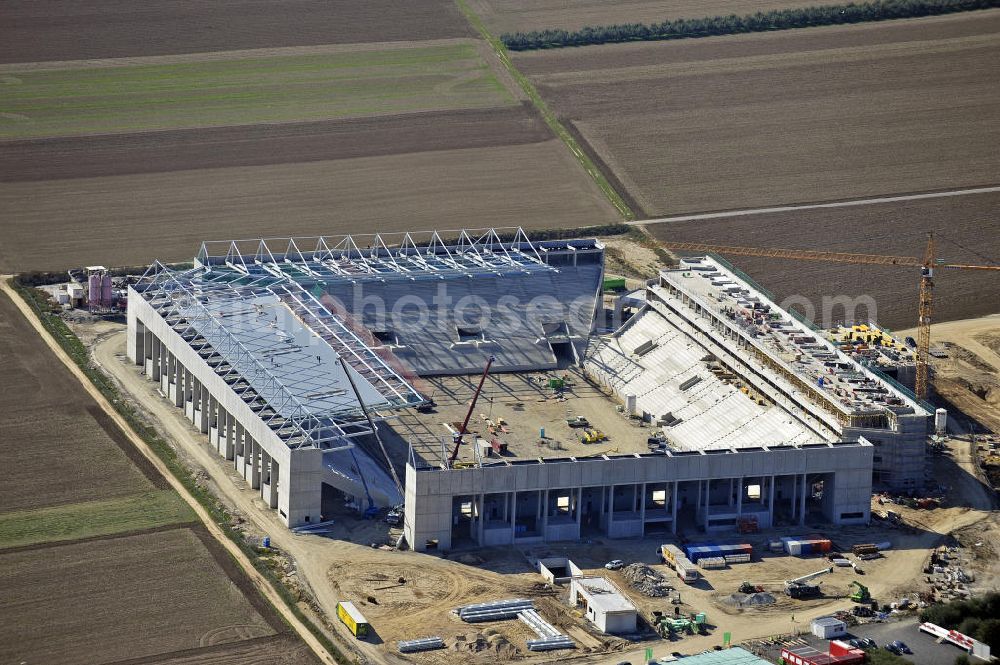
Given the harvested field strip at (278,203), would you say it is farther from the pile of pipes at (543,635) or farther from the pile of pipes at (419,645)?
the pile of pipes at (419,645)

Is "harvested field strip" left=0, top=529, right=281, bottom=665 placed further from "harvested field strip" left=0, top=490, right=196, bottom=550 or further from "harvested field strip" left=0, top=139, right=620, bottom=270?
"harvested field strip" left=0, top=139, right=620, bottom=270

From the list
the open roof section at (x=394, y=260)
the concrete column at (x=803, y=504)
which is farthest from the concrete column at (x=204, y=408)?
the concrete column at (x=803, y=504)

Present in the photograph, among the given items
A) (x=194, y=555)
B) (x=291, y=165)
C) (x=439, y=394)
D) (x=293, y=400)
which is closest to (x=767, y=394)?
(x=439, y=394)

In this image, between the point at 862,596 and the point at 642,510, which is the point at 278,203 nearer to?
the point at 642,510

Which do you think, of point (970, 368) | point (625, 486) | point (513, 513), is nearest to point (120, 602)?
point (513, 513)

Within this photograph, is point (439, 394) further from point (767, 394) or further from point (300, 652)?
point (300, 652)

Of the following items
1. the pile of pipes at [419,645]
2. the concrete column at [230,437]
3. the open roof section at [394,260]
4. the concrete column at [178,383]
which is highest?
the open roof section at [394,260]
